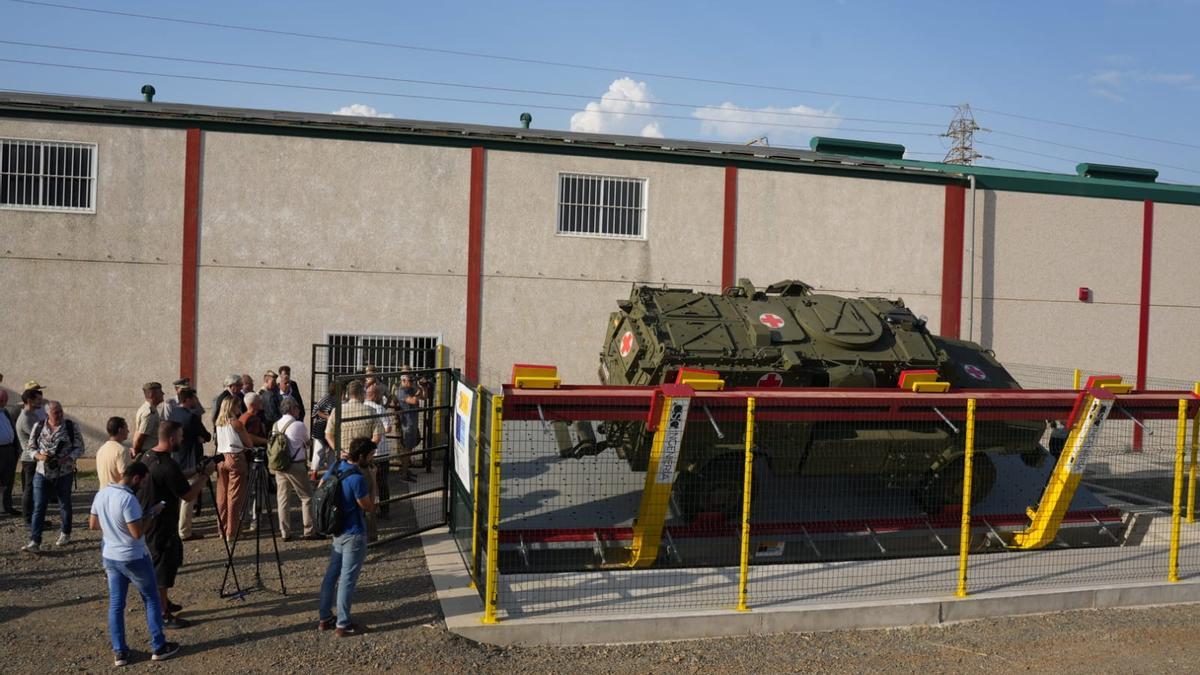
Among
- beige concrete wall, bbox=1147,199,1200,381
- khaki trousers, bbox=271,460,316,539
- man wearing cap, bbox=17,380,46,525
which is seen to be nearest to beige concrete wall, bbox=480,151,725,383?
khaki trousers, bbox=271,460,316,539

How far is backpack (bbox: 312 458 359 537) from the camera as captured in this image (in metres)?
7.36

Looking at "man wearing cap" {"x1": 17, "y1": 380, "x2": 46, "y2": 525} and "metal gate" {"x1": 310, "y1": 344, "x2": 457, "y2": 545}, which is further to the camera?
"man wearing cap" {"x1": 17, "y1": 380, "x2": 46, "y2": 525}

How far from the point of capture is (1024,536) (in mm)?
10391

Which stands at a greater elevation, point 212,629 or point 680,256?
point 680,256

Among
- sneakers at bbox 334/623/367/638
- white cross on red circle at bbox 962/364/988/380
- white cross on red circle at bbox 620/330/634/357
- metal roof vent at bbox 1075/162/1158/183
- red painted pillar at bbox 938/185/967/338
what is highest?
metal roof vent at bbox 1075/162/1158/183

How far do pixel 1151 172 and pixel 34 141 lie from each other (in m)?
23.7

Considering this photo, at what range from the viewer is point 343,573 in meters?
7.53

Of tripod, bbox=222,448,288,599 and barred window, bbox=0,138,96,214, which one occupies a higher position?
barred window, bbox=0,138,96,214

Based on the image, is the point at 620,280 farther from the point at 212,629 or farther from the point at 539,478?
the point at 212,629

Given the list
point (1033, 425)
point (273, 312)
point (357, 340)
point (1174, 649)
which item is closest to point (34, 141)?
point (273, 312)

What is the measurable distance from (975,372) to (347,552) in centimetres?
858

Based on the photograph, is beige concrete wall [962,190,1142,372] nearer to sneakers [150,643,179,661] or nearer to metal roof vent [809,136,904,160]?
metal roof vent [809,136,904,160]

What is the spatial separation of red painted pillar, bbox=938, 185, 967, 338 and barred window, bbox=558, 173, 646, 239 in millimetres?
6123

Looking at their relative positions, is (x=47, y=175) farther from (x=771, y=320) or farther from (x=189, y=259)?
(x=771, y=320)
